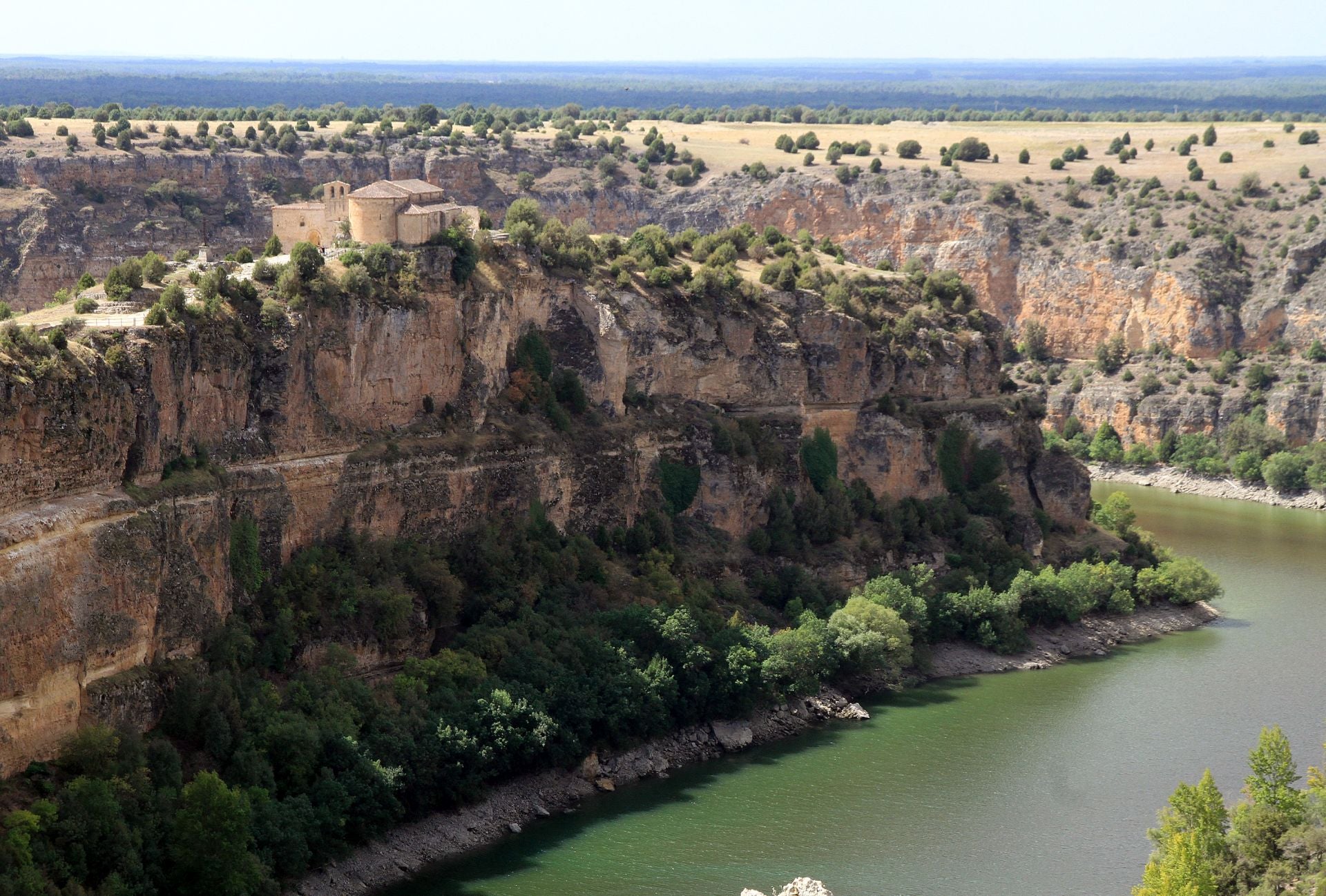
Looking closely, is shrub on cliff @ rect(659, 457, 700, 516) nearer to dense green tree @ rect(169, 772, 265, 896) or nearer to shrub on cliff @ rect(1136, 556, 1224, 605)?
Answer: shrub on cliff @ rect(1136, 556, 1224, 605)

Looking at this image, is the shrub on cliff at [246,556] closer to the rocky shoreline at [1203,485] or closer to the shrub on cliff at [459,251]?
the shrub on cliff at [459,251]

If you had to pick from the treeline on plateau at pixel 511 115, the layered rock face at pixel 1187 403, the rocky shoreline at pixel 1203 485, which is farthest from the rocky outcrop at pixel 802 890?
the treeline on plateau at pixel 511 115

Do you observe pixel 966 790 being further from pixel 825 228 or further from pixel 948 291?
pixel 825 228

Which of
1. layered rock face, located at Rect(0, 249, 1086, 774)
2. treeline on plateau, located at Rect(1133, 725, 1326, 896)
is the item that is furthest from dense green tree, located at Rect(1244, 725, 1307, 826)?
layered rock face, located at Rect(0, 249, 1086, 774)

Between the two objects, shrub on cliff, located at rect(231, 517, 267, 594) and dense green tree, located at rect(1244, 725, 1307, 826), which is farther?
shrub on cliff, located at rect(231, 517, 267, 594)

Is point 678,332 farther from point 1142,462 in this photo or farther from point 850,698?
point 1142,462

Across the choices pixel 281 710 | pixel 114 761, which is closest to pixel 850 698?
pixel 281 710
